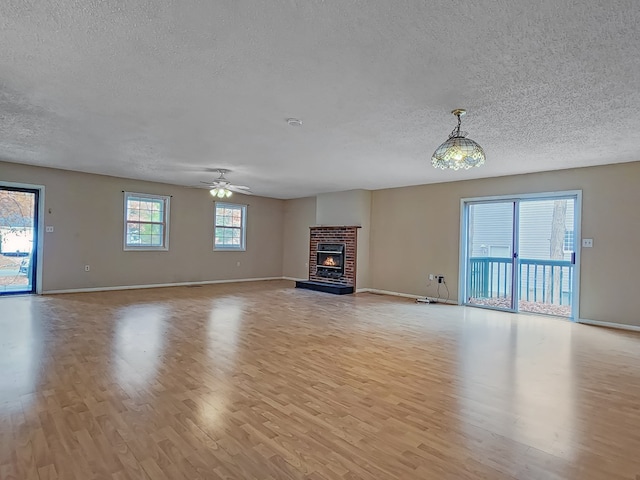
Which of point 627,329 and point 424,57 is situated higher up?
point 424,57

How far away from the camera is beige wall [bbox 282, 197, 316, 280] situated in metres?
10.3

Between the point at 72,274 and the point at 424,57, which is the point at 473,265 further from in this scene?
the point at 72,274

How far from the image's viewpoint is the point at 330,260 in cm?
892

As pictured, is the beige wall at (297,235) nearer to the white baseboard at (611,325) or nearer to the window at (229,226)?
the window at (229,226)

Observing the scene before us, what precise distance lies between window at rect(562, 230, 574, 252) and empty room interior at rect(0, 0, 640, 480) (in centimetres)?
3

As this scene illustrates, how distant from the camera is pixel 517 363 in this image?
3613mm

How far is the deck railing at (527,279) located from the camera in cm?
632

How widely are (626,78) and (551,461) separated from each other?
271 cm

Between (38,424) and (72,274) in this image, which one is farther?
(72,274)

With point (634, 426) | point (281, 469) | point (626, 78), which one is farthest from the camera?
point (626, 78)

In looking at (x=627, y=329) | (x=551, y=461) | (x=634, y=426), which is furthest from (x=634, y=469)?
(x=627, y=329)

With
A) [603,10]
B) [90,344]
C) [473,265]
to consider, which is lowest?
[90,344]

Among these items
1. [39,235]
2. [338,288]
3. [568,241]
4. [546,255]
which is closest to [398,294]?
[338,288]

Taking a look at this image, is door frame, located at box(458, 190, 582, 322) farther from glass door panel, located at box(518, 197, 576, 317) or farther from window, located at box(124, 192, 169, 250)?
window, located at box(124, 192, 169, 250)
